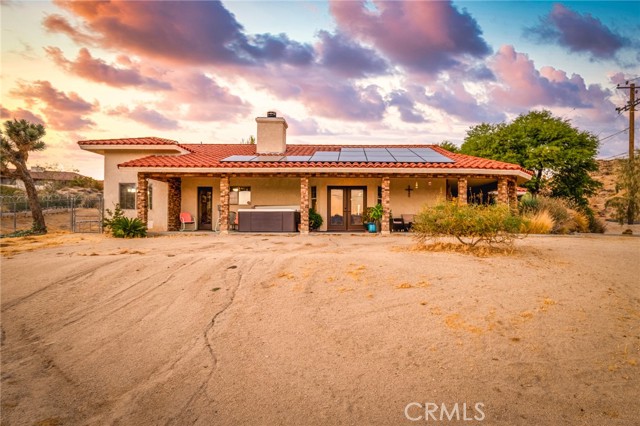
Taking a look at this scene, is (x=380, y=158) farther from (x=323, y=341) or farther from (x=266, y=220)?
(x=323, y=341)

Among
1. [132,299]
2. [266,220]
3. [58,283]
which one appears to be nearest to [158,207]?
[266,220]

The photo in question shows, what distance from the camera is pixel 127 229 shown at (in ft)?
44.7

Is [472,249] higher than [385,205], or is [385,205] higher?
[385,205]

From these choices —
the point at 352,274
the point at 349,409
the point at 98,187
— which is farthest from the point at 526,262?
the point at 98,187

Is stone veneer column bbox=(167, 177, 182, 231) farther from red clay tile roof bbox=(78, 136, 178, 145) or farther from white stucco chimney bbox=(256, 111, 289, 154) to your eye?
white stucco chimney bbox=(256, 111, 289, 154)

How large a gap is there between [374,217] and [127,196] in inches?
462

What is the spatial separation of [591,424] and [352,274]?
14.3ft

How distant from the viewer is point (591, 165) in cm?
2339

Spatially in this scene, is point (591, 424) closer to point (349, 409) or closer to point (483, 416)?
point (483, 416)

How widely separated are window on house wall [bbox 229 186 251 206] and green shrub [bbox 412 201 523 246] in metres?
10.2

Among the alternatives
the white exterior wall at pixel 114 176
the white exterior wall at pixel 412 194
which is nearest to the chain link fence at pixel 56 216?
the white exterior wall at pixel 114 176

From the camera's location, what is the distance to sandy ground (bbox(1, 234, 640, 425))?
11.5 feet

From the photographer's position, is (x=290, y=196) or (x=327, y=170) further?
(x=290, y=196)

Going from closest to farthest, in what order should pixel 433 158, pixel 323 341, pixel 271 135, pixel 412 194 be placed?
pixel 323 341 → pixel 433 158 → pixel 412 194 → pixel 271 135
